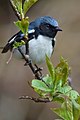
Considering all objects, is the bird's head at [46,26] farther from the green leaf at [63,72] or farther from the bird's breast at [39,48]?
the green leaf at [63,72]

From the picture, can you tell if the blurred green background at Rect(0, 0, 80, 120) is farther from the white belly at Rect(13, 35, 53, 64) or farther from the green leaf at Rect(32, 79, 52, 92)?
the green leaf at Rect(32, 79, 52, 92)

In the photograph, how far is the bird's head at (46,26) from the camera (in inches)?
79.4

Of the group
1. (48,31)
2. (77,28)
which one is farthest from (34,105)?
(48,31)

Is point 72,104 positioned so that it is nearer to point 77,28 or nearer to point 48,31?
point 48,31

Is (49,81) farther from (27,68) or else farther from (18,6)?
(27,68)

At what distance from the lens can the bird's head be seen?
202 centimetres

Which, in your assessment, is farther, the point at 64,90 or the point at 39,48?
the point at 39,48

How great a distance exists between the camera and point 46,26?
2.17 m

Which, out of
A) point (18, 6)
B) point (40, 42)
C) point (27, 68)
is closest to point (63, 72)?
point (18, 6)

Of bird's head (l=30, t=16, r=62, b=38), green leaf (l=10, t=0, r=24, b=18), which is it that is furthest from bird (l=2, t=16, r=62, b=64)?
green leaf (l=10, t=0, r=24, b=18)

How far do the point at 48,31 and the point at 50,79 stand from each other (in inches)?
54.9

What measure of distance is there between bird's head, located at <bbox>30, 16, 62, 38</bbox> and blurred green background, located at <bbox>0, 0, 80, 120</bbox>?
1580mm

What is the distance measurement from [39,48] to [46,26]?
0.19 m

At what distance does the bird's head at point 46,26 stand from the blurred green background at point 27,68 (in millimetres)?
1580
